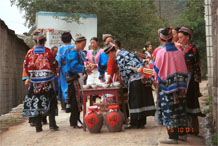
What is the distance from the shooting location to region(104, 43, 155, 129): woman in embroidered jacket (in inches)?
241

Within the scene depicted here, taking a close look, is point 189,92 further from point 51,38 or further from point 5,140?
point 51,38

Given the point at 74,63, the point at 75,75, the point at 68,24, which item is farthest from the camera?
the point at 68,24

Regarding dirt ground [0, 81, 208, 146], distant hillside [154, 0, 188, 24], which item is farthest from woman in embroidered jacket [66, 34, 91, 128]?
distant hillside [154, 0, 188, 24]

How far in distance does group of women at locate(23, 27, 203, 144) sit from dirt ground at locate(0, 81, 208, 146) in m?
0.24

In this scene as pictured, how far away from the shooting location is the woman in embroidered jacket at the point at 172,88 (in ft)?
15.6

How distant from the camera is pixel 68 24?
57.0 ft

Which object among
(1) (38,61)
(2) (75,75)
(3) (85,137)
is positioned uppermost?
(1) (38,61)

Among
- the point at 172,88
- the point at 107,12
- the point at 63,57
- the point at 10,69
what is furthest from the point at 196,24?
the point at 172,88

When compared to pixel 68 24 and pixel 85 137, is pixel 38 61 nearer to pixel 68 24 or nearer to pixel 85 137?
pixel 85 137

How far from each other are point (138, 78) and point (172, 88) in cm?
147

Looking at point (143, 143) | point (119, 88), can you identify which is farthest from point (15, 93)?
point (143, 143)

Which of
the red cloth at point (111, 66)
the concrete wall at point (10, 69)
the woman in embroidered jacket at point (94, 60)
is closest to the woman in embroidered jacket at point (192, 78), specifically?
the red cloth at point (111, 66)

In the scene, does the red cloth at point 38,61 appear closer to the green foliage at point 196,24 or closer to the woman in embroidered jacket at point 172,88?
the woman in embroidered jacket at point 172,88

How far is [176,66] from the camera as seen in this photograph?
4793mm
